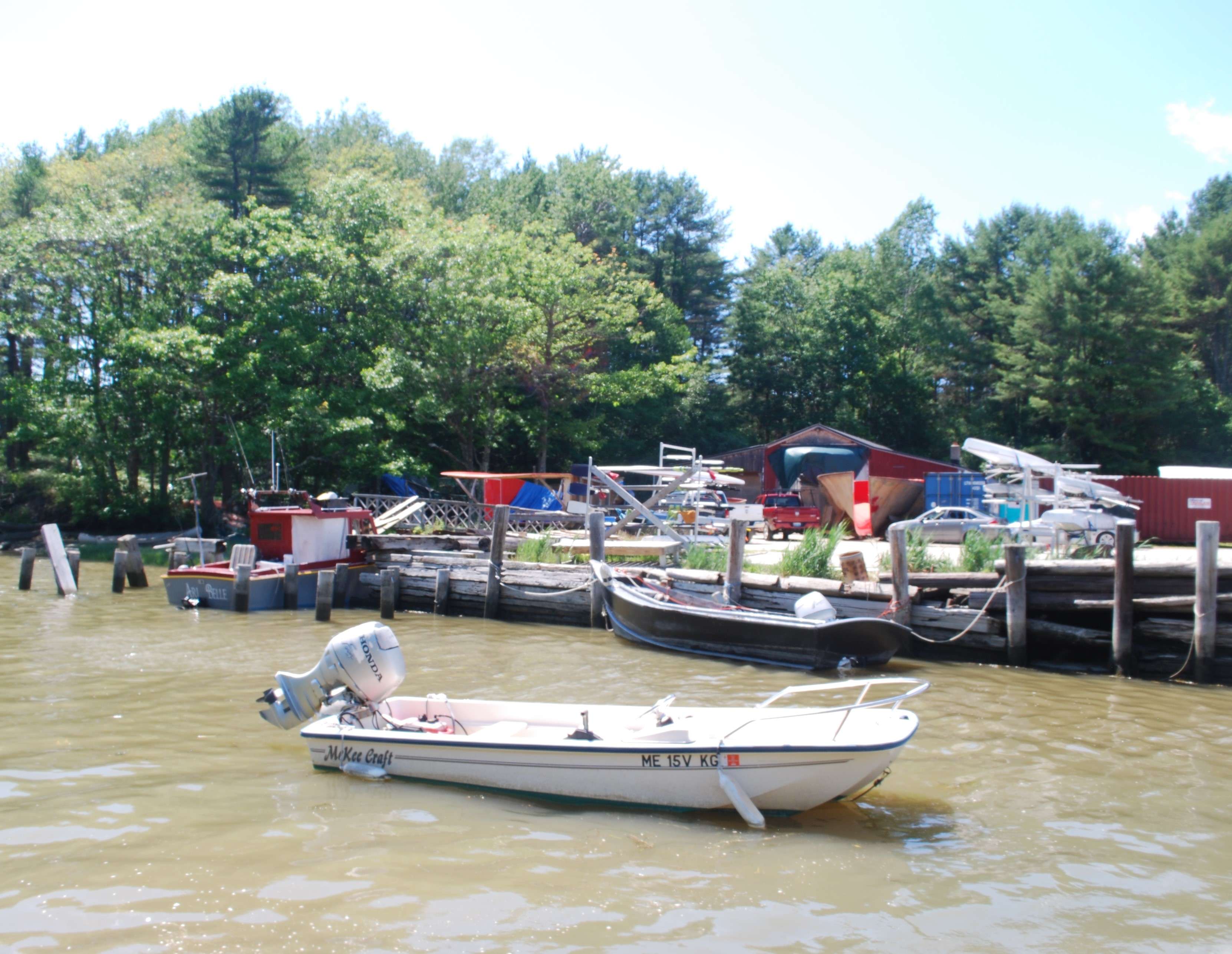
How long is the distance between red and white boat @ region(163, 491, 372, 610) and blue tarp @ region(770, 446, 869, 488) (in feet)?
51.9

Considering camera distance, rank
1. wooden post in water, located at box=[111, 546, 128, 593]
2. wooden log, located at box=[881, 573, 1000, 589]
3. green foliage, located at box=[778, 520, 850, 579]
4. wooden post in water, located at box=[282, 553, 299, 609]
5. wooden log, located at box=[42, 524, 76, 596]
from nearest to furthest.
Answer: wooden log, located at box=[881, 573, 1000, 589]
green foliage, located at box=[778, 520, 850, 579]
wooden post in water, located at box=[282, 553, 299, 609]
wooden log, located at box=[42, 524, 76, 596]
wooden post in water, located at box=[111, 546, 128, 593]

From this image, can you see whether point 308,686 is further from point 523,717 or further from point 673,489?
point 673,489

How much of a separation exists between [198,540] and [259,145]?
20.8 metres

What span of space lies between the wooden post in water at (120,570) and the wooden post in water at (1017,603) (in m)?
17.7

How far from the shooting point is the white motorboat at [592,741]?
275 inches

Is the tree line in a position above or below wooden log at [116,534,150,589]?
above

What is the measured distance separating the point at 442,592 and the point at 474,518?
6.67 meters

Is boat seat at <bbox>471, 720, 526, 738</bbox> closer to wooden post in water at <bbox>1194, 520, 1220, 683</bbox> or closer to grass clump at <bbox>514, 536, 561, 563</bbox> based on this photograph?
wooden post in water at <bbox>1194, 520, 1220, 683</bbox>

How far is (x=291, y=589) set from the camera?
18.8m

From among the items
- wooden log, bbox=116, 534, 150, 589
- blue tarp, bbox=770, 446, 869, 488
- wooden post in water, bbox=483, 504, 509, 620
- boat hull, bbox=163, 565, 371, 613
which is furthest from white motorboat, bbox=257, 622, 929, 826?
blue tarp, bbox=770, 446, 869, 488

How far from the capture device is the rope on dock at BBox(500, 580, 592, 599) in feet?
55.2

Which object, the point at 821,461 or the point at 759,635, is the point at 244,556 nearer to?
the point at 759,635

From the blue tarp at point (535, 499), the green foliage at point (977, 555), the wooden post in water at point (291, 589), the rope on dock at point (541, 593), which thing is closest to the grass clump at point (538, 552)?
the rope on dock at point (541, 593)

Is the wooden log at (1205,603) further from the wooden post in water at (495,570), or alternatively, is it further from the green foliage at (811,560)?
the wooden post in water at (495,570)
